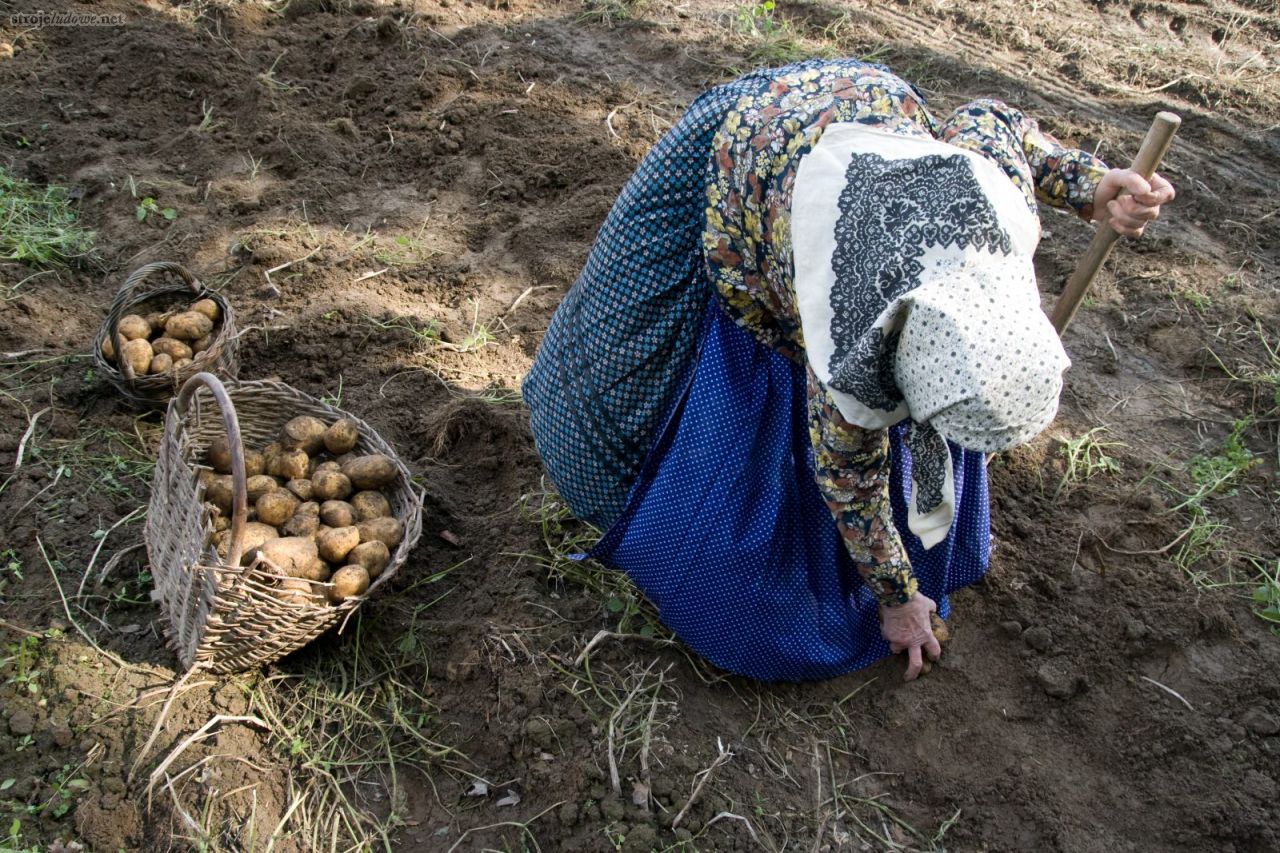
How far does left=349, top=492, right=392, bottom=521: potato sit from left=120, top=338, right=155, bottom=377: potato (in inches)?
32.0

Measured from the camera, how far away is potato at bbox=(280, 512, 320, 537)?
2.30 metres

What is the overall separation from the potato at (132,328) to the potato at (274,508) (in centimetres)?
83

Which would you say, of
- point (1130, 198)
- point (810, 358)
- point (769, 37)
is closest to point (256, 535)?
point (810, 358)

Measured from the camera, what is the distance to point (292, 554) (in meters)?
2.17

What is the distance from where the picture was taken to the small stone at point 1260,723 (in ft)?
7.39

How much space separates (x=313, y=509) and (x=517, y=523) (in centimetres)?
57

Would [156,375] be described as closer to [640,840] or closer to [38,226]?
[38,226]

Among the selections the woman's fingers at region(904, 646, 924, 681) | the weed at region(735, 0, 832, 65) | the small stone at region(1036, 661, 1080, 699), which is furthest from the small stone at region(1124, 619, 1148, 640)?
the weed at region(735, 0, 832, 65)

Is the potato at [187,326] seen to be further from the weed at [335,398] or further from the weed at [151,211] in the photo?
the weed at [151,211]

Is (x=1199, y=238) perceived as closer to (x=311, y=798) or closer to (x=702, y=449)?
(x=702, y=449)

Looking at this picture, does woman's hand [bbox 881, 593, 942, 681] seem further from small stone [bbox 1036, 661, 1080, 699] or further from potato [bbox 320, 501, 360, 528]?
potato [bbox 320, 501, 360, 528]

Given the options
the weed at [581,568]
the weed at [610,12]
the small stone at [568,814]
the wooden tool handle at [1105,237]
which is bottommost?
the small stone at [568,814]

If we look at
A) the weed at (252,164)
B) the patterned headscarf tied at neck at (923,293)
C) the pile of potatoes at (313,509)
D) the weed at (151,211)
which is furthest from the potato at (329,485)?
the weed at (252,164)

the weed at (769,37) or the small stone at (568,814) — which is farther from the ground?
the weed at (769,37)
